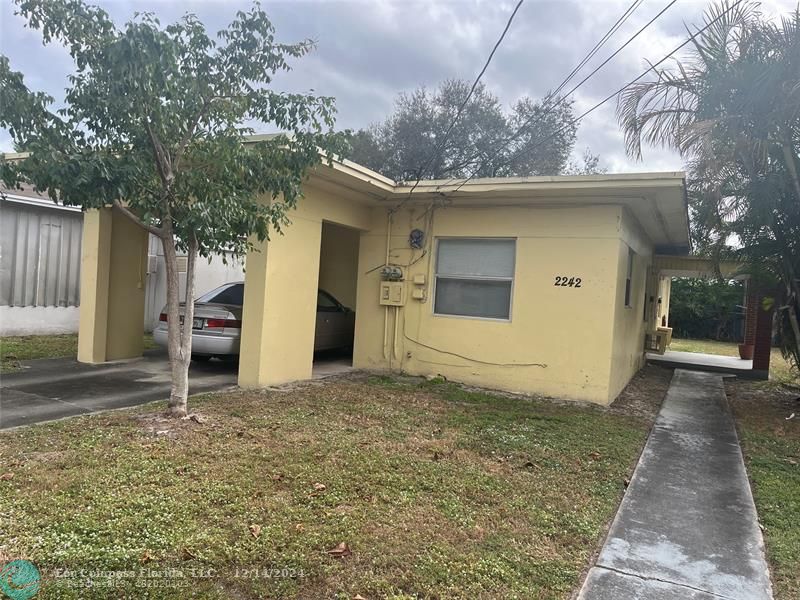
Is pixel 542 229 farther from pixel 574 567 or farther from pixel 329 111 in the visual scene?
pixel 574 567

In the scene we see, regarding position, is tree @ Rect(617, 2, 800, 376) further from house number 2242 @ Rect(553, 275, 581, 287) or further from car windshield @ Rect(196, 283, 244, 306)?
car windshield @ Rect(196, 283, 244, 306)

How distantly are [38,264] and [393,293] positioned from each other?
7809 millimetres

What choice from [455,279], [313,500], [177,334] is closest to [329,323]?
[455,279]

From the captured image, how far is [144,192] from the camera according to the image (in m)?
5.18

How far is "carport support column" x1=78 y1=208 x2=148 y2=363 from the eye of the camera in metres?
8.72

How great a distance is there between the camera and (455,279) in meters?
9.10

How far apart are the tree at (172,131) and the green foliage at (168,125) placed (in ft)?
0.03

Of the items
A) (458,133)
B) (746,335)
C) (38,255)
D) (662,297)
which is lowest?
(746,335)

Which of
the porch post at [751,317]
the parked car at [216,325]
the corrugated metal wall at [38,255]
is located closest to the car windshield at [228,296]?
the parked car at [216,325]

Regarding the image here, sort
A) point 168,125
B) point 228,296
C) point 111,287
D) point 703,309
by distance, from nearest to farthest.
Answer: point 168,125 → point 111,287 → point 228,296 → point 703,309

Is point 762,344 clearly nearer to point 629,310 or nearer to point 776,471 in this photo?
point 629,310

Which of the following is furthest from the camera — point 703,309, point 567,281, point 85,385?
point 703,309

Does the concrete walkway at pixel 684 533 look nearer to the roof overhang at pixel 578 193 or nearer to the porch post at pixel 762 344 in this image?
the roof overhang at pixel 578 193

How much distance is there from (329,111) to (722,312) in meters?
26.5
